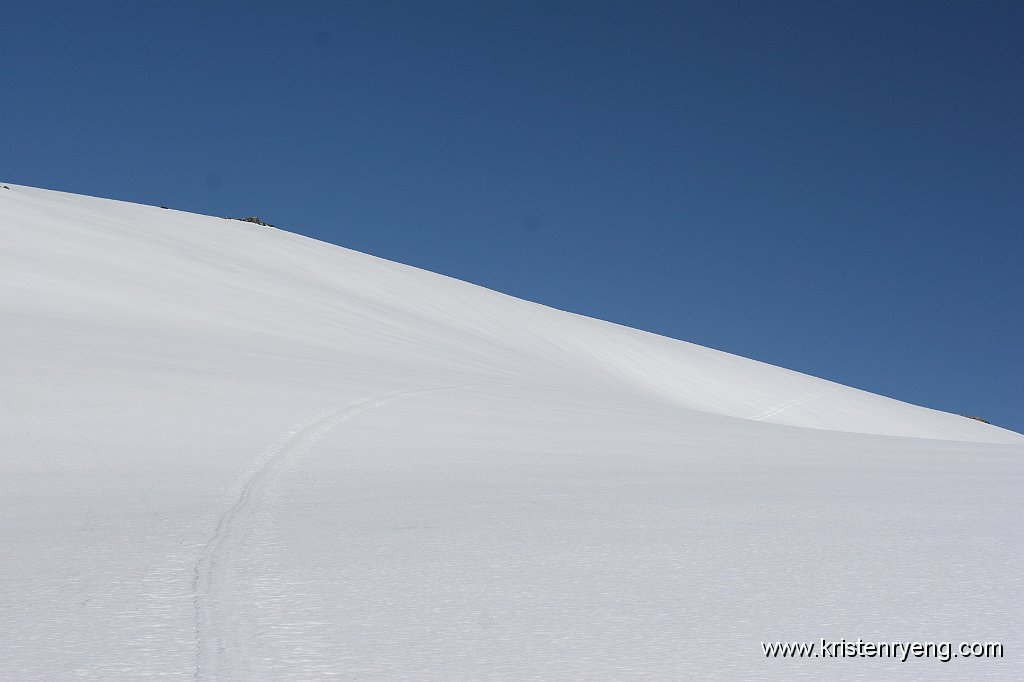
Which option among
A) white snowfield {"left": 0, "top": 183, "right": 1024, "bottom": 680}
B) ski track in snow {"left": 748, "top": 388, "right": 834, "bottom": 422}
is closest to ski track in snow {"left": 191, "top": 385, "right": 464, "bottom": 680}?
white snowfield {"left": 0, "top": 183, "right": 1024, "bottom": 680}

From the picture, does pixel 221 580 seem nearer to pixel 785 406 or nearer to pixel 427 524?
pixel 427 524

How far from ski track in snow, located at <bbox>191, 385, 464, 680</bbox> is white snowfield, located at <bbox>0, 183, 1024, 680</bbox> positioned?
1 cm

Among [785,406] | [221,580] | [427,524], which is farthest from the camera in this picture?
[785,406]

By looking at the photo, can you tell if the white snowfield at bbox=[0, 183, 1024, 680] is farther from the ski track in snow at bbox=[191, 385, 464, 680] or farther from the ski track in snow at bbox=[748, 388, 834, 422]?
the ski track in snow at bbox=[748, 388, 834, 422]

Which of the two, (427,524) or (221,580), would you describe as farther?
(427,524)

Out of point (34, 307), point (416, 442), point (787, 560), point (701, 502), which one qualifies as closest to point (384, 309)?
point (34, 307)

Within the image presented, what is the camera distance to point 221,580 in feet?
10.3

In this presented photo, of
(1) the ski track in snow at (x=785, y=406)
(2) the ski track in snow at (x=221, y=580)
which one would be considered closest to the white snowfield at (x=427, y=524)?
(2) the ski track in snow at (x=221, y=580)

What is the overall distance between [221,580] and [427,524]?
115cm

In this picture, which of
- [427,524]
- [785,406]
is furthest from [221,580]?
[785,406]

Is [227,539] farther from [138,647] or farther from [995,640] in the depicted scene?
[995,640]

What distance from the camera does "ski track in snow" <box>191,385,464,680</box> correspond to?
242cm

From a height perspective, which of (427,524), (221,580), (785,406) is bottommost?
(221,580)

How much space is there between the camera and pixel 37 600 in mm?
2941
